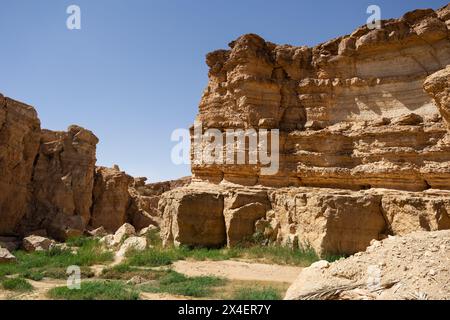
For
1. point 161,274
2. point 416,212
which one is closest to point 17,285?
point 161,274

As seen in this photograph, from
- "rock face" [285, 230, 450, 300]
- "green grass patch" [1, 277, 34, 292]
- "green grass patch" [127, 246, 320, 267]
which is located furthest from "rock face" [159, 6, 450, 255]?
"green grass patch" [1, 277, 34, 292]

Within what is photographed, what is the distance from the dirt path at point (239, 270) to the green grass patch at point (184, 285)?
776mm

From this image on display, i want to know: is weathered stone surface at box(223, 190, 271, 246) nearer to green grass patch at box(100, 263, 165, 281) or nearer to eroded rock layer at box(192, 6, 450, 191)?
eroded rock layer at box(192, 6, 450, 191)

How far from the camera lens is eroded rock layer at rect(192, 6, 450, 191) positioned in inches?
492

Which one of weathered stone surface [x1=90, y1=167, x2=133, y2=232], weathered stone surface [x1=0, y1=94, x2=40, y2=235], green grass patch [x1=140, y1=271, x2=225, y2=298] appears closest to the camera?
green grass patch [x1=140, y1=271, x2=225, y2=298]

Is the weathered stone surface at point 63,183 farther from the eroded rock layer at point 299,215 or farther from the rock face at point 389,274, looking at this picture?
the rock face at point 389,274

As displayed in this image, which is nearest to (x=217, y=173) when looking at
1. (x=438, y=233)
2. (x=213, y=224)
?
(x=213, y=224)

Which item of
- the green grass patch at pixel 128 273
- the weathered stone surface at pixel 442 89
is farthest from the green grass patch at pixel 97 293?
the weathered stone surface at pixel 442 89

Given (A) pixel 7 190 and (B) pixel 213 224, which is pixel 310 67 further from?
(A) pixel 7 190

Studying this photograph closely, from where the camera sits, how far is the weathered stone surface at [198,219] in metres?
14.2

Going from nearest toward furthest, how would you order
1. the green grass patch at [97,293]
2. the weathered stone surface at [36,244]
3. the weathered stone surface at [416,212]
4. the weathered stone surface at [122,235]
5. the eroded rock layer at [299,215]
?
1. the green grass patch at [97,293]
2. the weathered stone surface at [416,212]
3. the eroded rock layer at [299,215]
4. the weathered stone surface at [36,244]
5. the weathered stone surface at [122,235]

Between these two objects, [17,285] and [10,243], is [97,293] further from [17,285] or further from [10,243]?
[10,243]

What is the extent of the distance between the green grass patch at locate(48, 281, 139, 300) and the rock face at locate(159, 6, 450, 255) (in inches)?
237

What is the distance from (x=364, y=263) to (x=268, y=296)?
199 centimetres
